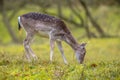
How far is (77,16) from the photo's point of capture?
33219mm

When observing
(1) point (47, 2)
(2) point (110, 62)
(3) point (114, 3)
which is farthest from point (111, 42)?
(2) point (110, 62)

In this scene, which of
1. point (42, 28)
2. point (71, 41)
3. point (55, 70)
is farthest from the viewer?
point (71, 41)

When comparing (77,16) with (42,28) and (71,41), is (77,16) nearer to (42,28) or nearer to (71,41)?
(71,41)

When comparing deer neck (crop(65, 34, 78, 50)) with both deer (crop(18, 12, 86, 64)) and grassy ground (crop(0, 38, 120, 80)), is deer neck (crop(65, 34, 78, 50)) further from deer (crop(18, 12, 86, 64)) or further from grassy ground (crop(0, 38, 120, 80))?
grassy ground (crop(0, 38, 120, 80))

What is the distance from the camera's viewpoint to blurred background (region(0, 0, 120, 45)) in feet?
94.2

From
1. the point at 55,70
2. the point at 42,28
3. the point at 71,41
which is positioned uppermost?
the point at 42,28

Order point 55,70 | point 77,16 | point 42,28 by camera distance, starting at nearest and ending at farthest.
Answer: point 55,70 → point 42,28 → point 77,16

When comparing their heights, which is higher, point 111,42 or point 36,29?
point 36,29

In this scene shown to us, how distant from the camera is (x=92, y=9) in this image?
37062mm

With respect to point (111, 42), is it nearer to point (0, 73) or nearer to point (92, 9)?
point (92, 9)

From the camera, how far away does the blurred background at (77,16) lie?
94.2ft

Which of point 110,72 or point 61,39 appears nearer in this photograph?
point 110,72

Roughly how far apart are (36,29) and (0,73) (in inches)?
125

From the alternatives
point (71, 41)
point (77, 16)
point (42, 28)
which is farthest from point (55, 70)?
point (77, 16)
